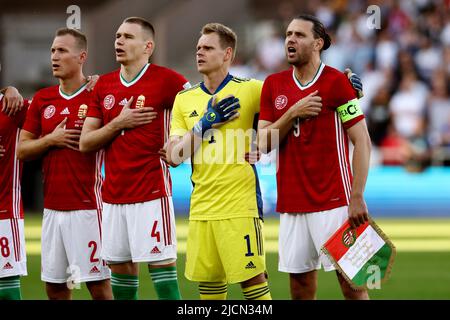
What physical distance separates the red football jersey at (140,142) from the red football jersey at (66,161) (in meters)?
0.26

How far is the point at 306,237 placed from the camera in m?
7.16

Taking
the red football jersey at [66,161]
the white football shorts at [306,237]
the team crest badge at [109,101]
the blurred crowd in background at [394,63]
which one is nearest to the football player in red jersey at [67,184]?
the red football jersey at [66,161]

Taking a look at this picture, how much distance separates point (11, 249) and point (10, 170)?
0.65 meters

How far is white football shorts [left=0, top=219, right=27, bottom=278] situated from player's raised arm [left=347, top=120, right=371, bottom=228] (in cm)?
281

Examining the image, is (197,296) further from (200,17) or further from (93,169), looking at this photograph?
(200,17)

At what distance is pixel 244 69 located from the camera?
22.3 meters

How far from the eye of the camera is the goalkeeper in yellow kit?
7020 millimetres

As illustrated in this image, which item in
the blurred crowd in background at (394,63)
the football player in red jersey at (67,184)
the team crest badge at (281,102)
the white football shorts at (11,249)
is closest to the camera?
the team crest badge at (281,102)

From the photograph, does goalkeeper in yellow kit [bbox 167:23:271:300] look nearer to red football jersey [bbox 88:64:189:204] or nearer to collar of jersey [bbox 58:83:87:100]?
red football jersey [bbox 88:64:189:204]

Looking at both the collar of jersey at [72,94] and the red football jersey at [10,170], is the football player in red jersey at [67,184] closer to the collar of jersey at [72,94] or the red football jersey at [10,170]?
the collar of jersey at [72,94]

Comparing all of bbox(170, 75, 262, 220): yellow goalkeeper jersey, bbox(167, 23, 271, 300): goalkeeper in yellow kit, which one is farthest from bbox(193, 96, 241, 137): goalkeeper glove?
bbox(170, 75, 262, 220): yellow goalkeeper jersey

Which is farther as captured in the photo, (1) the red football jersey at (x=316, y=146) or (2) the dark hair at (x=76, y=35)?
(2) the dark hair at (x=76, y=35)

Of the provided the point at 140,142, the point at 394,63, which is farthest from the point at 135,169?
the point at 394,63

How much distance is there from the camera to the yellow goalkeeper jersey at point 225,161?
7.08 meters
